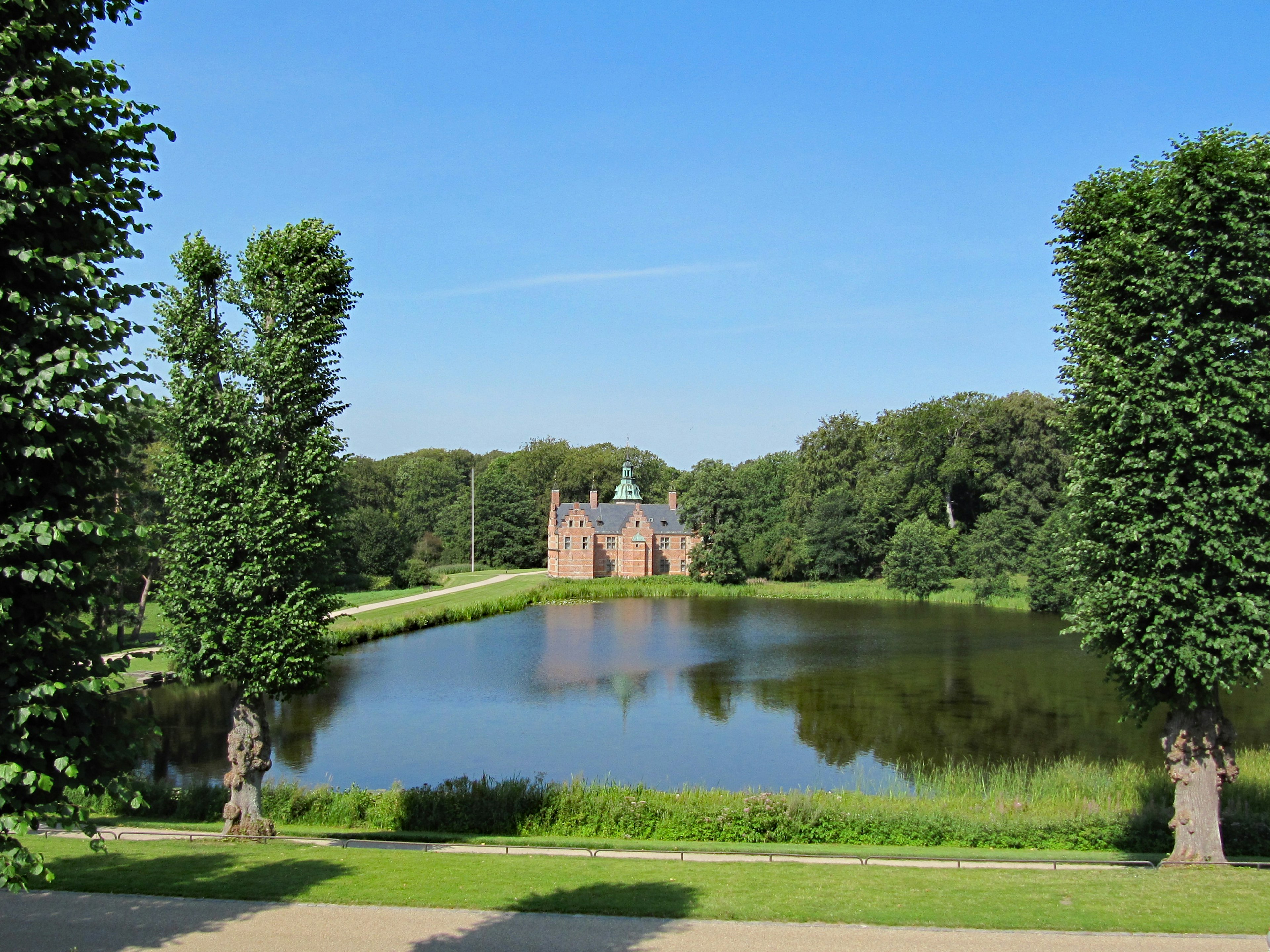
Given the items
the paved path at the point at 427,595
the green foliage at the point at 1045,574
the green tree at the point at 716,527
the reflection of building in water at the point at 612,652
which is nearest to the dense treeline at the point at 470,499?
the paved path at the point at 427,595

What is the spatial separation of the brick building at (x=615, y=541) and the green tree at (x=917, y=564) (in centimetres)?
1498

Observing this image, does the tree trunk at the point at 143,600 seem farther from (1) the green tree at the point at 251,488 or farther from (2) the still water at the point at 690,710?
(1) the green tree at the point at 251,488

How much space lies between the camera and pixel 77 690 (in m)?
5.02

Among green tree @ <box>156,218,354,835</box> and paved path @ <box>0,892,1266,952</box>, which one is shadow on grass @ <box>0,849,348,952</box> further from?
green tree @ <box>156,218,354,835</box>

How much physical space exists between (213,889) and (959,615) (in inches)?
1620

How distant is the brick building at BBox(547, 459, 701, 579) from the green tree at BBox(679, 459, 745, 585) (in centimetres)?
310

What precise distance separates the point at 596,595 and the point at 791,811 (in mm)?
43484

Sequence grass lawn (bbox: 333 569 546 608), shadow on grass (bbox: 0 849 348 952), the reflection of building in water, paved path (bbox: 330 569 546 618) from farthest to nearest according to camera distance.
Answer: grass lawn (bbox: 333 569 546 608)
paved path (bbox: 330 569 546 618)
the reflection of building in water
shadow on grass (bbox: 0 849 348 952)

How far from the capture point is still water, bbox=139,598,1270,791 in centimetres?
1928

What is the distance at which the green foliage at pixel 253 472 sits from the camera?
12.9 metres

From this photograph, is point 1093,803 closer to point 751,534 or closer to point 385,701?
point 385,701

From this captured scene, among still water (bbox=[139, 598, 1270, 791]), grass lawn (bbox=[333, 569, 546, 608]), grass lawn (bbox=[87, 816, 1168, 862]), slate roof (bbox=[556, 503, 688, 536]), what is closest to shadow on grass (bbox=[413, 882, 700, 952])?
grass lawn (bbox=[87, 816, 1168, 862])

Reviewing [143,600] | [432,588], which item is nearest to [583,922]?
[143,600]

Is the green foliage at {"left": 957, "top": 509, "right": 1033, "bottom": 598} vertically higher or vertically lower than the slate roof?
lower
